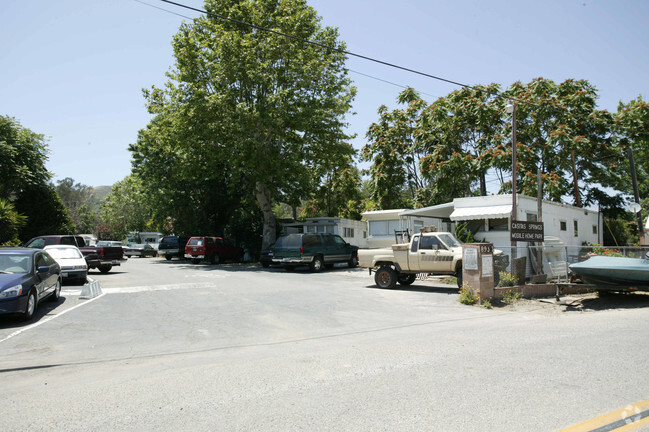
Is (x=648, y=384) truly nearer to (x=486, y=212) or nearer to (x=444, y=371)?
(x=444, y=371)

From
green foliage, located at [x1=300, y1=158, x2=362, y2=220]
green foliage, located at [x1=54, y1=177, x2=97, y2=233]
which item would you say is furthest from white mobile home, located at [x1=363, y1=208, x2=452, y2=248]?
green foliage, located at [x1=54, y1=177, x2=97, y2=233]

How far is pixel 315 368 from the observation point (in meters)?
5.86

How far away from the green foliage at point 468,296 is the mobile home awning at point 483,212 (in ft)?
26.6

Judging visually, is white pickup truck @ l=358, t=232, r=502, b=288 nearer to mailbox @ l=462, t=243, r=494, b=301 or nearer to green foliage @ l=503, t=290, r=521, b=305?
mailbox @ l=462, t=243, r=494, b=301

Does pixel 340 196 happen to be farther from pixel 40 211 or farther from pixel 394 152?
pixel 40 211

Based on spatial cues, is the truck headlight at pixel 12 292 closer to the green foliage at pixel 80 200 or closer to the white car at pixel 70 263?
the white car at pixel 70 263

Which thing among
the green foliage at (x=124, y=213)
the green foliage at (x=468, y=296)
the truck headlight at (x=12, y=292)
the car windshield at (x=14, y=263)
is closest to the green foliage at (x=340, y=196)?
the green foliage at (x=124, y=213)

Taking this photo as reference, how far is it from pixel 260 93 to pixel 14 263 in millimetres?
19914

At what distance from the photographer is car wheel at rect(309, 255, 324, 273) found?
74.1 feet

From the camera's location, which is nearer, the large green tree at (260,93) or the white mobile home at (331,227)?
the large green tree at (260,93)

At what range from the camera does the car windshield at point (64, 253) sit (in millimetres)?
16438

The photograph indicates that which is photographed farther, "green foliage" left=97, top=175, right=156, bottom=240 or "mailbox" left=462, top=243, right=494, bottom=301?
"green foliage" left=97, top=175, right=156, bottom=240

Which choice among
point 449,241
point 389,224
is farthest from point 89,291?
point 389,224

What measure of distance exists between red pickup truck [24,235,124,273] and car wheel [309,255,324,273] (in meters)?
9.25
